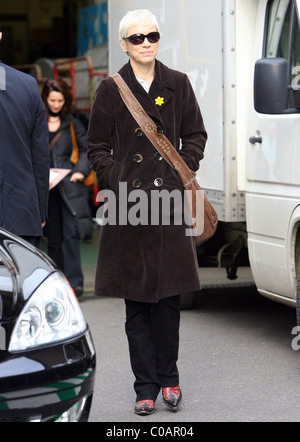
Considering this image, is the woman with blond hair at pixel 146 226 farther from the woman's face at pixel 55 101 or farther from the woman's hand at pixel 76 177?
the woman's face at pixel 55 101

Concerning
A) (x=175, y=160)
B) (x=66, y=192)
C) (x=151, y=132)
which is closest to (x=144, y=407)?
(x=175, y=160)

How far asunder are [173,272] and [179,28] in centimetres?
271

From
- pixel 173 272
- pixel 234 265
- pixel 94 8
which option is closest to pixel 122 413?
pixel 173 272

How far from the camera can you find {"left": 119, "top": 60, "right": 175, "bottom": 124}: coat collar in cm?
455

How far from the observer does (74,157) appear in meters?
8.16

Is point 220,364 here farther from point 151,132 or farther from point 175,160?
point 151,132

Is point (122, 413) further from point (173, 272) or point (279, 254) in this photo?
point (279, 254)

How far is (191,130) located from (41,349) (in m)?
1.77

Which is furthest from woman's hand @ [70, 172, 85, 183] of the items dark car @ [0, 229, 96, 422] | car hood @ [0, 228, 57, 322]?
dark car @ [0, 229, 96, 422]

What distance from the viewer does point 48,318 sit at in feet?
11.0

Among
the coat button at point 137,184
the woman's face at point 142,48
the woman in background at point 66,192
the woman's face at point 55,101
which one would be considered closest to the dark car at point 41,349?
the coat button at point 137,184

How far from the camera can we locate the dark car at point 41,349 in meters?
3.20

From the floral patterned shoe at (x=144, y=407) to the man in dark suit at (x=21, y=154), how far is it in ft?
3.34

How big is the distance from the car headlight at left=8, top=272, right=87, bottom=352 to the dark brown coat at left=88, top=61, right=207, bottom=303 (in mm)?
1096
